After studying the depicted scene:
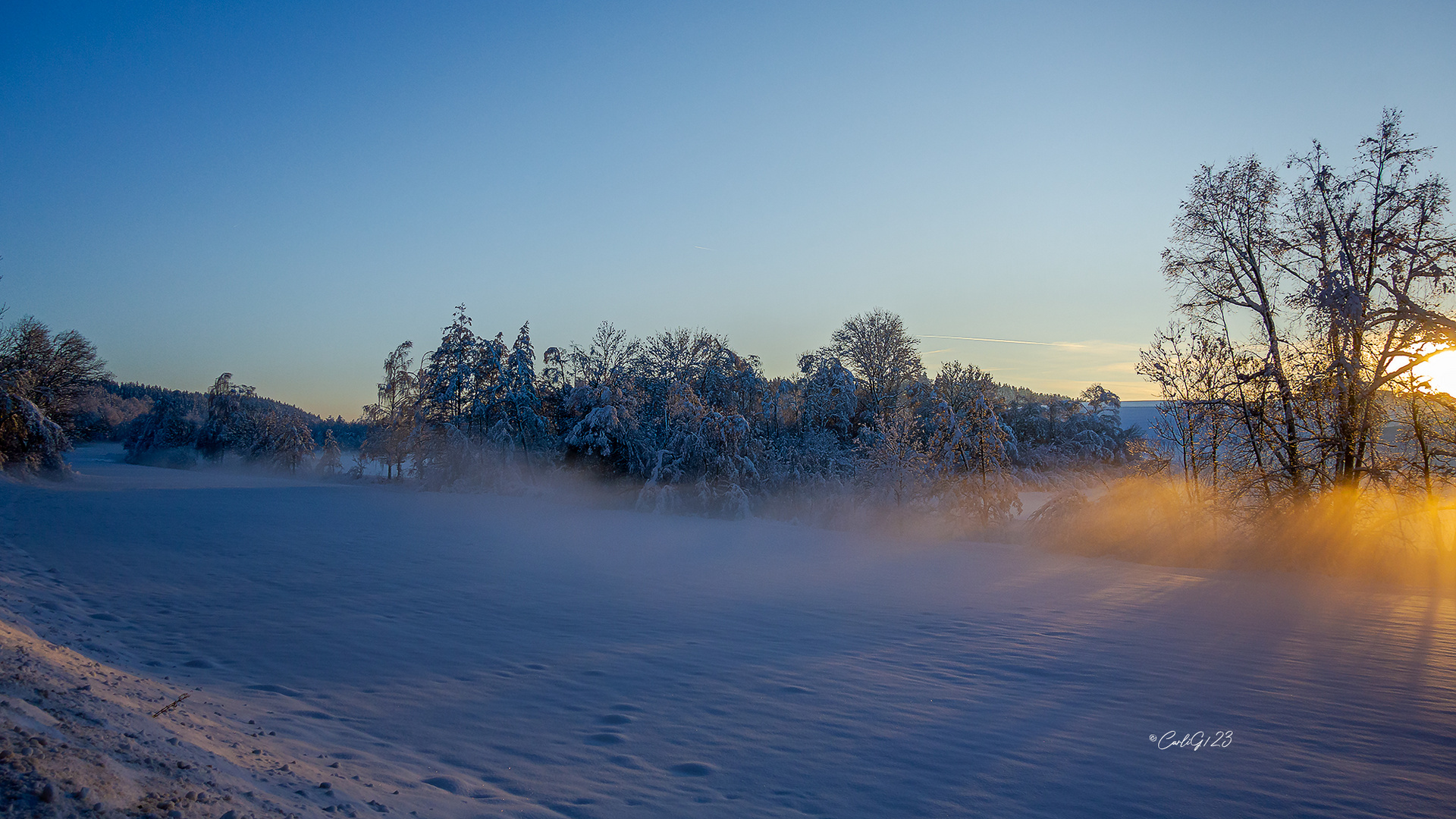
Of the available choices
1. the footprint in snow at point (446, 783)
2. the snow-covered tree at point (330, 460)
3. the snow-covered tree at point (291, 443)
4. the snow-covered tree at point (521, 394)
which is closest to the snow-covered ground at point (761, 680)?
the footprint in snow at point (446, 783)

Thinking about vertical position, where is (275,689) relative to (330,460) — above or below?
above

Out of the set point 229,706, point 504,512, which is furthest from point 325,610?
point 504,512

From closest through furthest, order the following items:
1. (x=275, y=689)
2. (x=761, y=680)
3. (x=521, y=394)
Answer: (x=275, y=689)
(x=761, y=680)
(x=521, y=394)

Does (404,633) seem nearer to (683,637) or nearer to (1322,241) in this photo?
(683,637)

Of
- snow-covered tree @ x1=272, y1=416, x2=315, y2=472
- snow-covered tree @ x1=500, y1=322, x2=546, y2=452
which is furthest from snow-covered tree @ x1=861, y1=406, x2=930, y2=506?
snow-covered tree @ x1=272, y1=416, x2=315, y2=472

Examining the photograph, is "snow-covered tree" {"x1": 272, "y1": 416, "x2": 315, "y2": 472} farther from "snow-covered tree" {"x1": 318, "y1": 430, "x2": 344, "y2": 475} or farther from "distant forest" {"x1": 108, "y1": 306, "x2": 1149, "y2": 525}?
"distant forest" {"x1": 108, "y1": 306, "x2": 1149, "y2": 525}

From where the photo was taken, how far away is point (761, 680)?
6.19 m

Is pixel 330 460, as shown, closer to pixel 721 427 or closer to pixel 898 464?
pixel 721 427

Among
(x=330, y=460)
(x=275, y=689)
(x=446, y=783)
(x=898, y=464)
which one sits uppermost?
(x=898, y=464)

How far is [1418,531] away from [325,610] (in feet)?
67.7

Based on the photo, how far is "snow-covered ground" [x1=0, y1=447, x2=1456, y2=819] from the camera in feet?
13.3

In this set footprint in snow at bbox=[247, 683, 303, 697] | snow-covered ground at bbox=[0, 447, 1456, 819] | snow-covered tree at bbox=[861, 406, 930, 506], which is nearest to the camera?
snow-covered ground at bbox=[0, 447, 1456, 819]

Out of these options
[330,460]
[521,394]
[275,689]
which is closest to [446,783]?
[275,689]

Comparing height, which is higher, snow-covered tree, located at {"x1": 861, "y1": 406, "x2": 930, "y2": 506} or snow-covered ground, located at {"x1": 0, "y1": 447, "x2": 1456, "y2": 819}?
snow-covered tree, located at {"x1": 861, "y1": 406, "x2": 930, "y2": 506}
